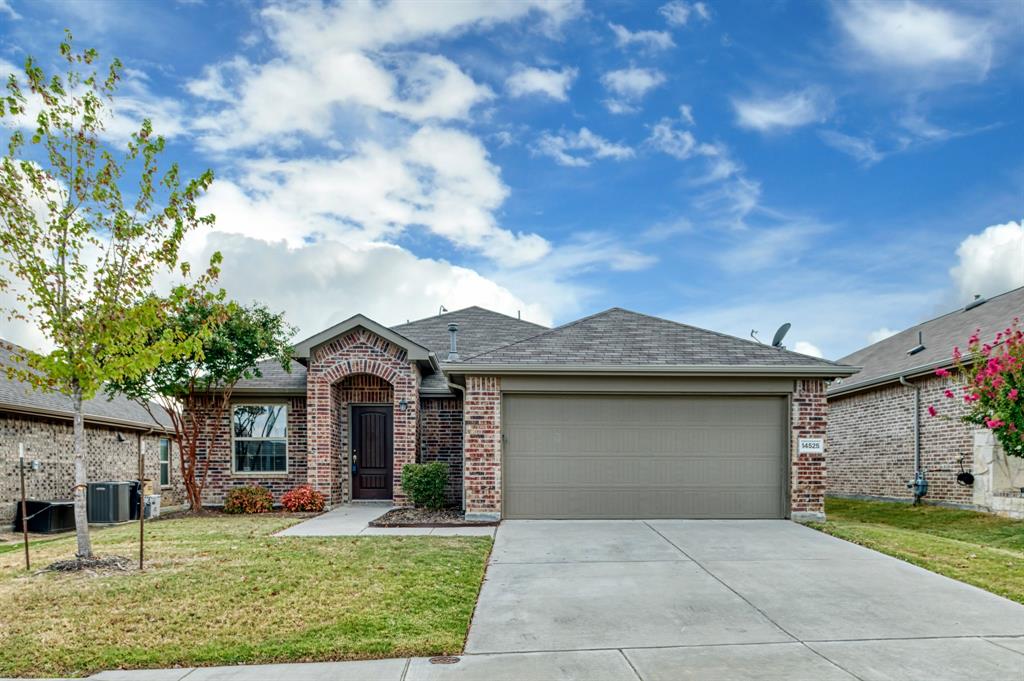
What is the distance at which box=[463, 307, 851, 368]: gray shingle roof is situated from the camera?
11.2 m

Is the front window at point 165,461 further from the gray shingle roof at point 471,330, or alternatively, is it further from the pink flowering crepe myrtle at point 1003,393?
the pink flowering crepe myrtle at point 1003,393

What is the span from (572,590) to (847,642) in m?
2.53

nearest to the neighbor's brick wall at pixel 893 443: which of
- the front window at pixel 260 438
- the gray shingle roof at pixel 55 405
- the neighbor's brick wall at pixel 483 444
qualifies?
the neighbor's brick wall at pixel 483 444

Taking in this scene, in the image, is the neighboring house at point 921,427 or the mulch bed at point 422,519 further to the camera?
the neighboring house at point 921,427

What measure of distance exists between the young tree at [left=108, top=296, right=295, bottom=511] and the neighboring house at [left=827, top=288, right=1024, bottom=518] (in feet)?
45.3

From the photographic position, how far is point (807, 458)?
11164 mm

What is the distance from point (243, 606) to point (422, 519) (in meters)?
5.55

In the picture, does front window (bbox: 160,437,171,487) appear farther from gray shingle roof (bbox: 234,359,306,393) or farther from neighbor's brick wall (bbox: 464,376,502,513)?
neighbor's brick wall (bbox: 464,376,502,513)

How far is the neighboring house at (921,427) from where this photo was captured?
41.5 ft

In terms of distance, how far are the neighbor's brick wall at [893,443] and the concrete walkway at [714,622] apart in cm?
640

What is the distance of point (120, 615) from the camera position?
19.0 ft

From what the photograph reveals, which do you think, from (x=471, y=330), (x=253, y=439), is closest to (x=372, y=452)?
(x=253, y=439)

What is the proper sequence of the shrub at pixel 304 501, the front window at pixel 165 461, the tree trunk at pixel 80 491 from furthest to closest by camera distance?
the front window at pixel 165 461 < the shrub at pixel 304 501 < the tree trunk at pixel 80 491

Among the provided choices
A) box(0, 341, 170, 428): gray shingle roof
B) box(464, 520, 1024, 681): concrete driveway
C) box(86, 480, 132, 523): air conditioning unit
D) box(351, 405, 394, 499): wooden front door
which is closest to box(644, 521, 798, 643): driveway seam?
box(464, 520, 1024, 681): concrete driveway
